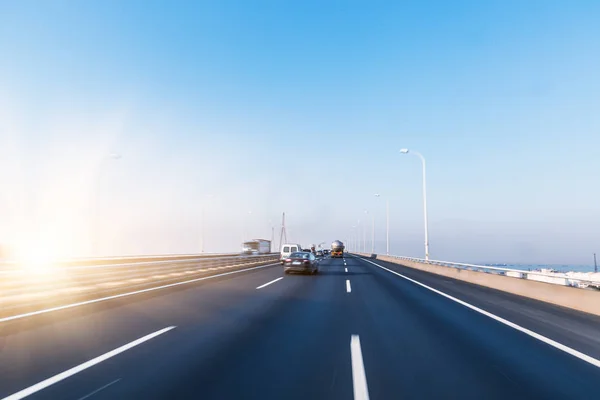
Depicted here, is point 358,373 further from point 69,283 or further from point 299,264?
point 299,264

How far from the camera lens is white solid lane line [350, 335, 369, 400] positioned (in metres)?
4.71

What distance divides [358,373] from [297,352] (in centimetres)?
136

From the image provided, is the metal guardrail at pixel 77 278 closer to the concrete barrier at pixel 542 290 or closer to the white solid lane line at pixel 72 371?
the white solid lane line at pixel 72 371

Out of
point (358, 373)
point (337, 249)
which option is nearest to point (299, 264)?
point (358, 373)

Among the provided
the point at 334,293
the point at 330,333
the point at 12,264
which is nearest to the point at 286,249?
the point at 12,264

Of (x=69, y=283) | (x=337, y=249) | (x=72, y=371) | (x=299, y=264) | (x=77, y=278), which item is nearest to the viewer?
(x=72, y=371)

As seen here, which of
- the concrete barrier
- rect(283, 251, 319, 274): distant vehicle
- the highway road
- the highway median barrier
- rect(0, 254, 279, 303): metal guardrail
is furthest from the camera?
rect(283, 251, 319, 274): distant vehicle

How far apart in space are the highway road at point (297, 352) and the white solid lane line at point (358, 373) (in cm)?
1

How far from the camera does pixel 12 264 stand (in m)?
25.3

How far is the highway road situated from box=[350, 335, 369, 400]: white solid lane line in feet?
0.05

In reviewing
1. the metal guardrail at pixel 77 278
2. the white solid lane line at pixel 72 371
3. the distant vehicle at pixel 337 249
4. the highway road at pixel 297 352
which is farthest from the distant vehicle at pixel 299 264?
the distant vehicle at pixel 337 249

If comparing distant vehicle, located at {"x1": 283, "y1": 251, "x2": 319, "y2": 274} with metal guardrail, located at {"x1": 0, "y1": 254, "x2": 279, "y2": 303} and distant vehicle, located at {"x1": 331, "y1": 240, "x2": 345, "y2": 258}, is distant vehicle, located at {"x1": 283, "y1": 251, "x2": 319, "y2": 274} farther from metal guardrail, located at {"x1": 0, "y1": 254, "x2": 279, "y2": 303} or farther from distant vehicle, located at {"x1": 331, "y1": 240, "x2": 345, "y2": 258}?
distant vehicle, located at {"x1": 331, "y1": 240, "x2": 345, "y2": 258}

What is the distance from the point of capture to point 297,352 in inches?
260

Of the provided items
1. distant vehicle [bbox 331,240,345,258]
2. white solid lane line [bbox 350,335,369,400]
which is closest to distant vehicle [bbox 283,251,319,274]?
white solid lane line [bbox 350,335,369,400]
